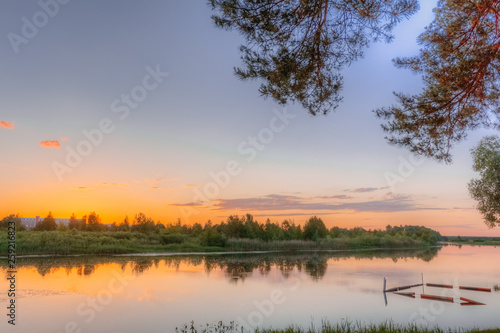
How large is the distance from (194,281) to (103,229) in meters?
32.2

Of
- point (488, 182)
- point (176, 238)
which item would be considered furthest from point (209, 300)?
point (176, 238)

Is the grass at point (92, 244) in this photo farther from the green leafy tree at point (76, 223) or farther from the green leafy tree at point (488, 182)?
the green leafy tree at point (488, 182)

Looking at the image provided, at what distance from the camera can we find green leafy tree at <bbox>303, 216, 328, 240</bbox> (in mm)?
53350

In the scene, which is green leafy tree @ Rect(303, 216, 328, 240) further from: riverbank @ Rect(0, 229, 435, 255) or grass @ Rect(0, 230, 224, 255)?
grass @ Rect(0, 230, 224, 255)

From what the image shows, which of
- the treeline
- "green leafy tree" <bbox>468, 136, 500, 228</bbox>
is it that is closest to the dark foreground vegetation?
the treeline

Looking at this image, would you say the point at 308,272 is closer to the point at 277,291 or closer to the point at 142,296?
the point at 277,291

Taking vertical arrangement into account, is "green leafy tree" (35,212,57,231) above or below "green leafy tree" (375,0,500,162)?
below

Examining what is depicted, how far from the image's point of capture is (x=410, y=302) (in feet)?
48.0

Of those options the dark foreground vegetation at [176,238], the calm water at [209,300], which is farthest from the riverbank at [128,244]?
the calm water at [209,300]

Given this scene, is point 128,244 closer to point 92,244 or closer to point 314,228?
point 92,244

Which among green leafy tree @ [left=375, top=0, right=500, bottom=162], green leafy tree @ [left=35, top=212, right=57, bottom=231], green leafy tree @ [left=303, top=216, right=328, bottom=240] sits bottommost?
green leafy tree @ [left=303, top=216, right=328, bottom=240]

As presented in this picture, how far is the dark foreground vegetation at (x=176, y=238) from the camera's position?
30.8 meters

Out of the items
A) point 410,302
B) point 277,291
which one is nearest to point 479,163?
point 410,302

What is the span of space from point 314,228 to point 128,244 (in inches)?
1067
